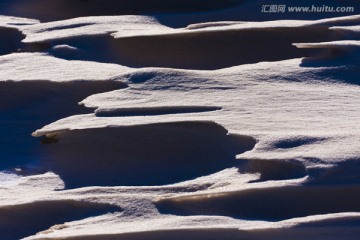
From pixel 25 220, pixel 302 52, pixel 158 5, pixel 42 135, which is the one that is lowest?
pixel 25 220

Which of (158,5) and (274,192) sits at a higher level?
(158,5)

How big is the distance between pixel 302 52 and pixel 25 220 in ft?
2.95

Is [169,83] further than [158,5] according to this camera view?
No

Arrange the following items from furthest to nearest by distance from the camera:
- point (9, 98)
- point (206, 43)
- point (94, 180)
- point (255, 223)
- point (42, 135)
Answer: point (206, 43), point (9, 98), point (42, 135), point (94, 180), point (255, 223)

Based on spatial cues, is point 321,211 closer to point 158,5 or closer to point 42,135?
point 42,135

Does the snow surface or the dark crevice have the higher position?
the snow surface

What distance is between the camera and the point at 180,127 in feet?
5.49

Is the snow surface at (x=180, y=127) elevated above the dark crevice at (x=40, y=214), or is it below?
above

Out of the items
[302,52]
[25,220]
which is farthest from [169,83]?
[25,220]

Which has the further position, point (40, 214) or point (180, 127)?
point (180, 127)

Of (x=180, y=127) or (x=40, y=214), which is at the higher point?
(x=180, y=127)

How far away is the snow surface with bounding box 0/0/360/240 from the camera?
4.63 ft

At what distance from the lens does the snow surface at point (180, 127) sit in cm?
141

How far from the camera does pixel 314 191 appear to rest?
142cm
